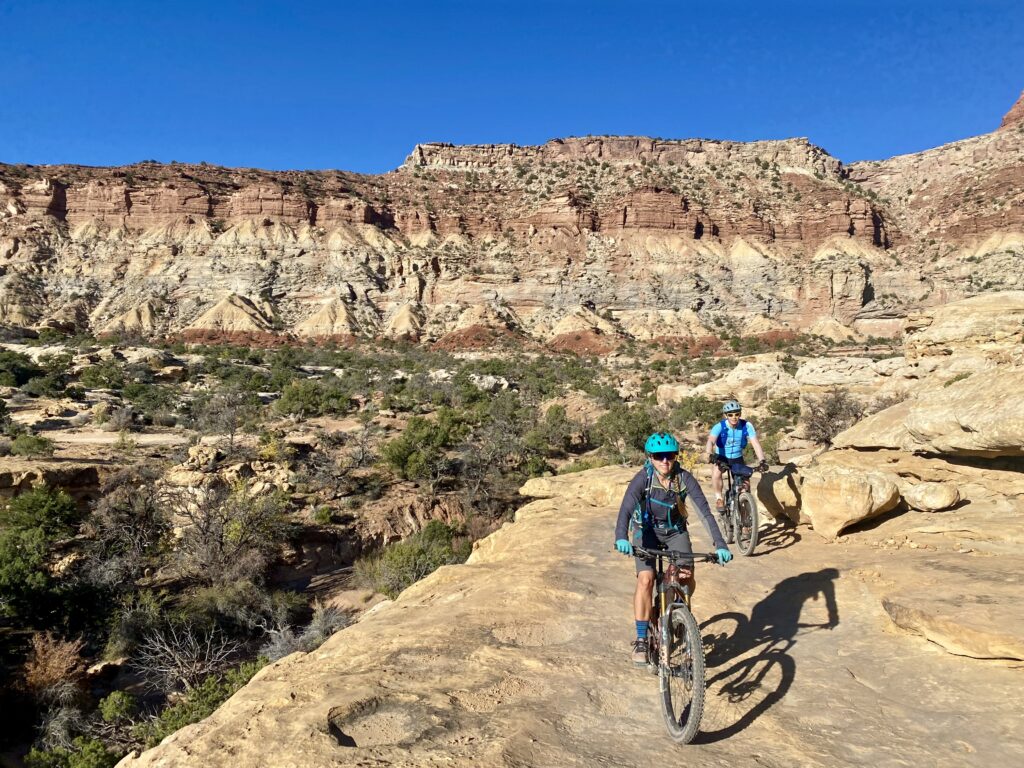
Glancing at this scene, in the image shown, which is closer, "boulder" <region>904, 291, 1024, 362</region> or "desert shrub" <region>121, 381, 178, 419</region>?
"boulder" <region>904, 291, 1024, 362</region>

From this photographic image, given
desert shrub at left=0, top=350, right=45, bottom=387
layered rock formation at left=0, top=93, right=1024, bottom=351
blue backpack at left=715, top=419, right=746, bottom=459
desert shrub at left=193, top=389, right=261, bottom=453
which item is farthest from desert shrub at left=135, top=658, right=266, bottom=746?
layered rock formation at left=0, top=93, right=1024, bottom=351

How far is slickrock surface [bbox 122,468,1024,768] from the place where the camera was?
3.01 meters

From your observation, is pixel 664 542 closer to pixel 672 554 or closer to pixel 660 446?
pixel 672 554

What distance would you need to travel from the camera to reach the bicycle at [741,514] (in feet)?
21.7

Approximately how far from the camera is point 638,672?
13.4ft

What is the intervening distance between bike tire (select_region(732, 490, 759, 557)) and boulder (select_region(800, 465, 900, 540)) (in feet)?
2.83

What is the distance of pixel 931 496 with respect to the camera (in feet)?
21.7

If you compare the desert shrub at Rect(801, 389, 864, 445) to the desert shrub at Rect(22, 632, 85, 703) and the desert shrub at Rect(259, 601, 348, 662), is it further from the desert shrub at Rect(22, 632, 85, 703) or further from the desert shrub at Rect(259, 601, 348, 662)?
the desert shrub at Rect(22, 632, 85, 703)

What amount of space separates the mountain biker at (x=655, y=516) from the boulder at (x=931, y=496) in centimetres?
440

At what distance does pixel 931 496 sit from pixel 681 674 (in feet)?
16.5

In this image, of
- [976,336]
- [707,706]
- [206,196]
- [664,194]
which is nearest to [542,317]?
[664,194]

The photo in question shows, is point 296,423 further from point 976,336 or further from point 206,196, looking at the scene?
point 206,196

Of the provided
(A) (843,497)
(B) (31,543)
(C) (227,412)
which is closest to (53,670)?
(B) (31,543)

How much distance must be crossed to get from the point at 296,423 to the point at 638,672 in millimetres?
19881
